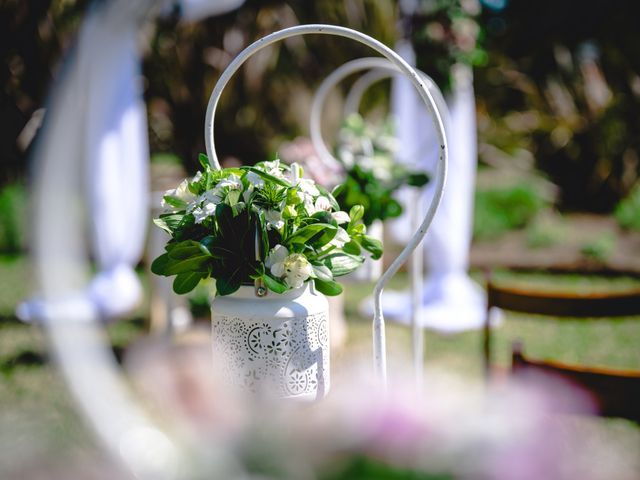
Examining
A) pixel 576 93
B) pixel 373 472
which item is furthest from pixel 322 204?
pixel 576 93

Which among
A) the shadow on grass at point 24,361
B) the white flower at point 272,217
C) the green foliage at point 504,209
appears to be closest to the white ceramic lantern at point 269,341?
the white flower at point 272,217

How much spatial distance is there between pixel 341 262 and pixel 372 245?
0.41 ft

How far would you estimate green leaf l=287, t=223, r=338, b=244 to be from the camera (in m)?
1.09

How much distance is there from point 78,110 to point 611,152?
20.7 ft

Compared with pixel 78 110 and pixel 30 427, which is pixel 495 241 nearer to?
pixel 78 110

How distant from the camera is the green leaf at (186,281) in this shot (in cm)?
112

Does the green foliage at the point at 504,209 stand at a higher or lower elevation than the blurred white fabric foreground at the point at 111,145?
lower

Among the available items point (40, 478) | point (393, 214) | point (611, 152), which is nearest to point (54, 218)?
point (40, 478)

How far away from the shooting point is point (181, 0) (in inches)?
201

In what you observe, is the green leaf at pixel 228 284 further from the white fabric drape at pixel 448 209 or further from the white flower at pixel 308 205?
the white fabric drape at pixel 448 209

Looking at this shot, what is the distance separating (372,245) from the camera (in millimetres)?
1277

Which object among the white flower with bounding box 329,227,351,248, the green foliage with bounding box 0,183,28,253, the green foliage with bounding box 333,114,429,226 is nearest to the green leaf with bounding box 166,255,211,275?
→ the white flower with bounding box 329,227,351,248

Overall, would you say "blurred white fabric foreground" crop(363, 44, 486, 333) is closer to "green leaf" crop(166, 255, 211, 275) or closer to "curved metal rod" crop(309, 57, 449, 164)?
"curved metal rod" crop(309, 57, 449, 164)

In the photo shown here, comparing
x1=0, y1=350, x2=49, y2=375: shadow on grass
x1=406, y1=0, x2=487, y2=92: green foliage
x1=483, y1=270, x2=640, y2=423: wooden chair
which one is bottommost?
x1=0, y1=350, x2=49, y2=375: shadow on grass
